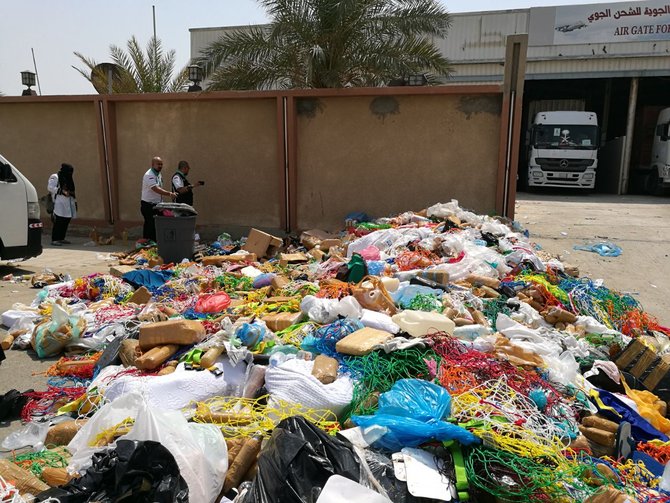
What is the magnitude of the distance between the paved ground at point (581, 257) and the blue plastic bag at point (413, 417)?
101 inches

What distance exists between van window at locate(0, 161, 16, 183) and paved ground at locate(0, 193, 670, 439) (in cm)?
144

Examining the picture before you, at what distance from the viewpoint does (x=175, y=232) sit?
26.0 feet

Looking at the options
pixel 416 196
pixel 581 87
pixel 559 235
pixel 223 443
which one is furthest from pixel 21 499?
pixel 581 87

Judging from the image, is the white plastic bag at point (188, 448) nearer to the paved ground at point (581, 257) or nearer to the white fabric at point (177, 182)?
the paved ground at point (581, 257)

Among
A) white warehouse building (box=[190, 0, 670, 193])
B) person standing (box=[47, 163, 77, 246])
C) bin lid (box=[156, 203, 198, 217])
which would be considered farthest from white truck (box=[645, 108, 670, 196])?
person standing (box=[47, 163, 77, 246])

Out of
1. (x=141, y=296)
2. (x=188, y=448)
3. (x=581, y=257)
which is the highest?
(x=188, y=448)

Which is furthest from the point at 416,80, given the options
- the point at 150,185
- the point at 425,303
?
the point at 425,303

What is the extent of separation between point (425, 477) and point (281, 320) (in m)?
2.24

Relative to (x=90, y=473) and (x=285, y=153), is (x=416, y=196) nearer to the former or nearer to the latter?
(x=285, y=153)

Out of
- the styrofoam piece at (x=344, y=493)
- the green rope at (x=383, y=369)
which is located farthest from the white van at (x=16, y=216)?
the styrofoam piece at (x=344, y=493)

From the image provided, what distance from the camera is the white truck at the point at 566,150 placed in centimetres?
1856

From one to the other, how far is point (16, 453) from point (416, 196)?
8.01 metres

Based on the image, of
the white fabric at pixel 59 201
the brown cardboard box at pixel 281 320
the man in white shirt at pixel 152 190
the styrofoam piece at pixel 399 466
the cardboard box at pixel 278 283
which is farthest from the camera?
the white fabric at pixel 59 201

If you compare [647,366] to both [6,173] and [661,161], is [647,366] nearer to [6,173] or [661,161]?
[6,173]
